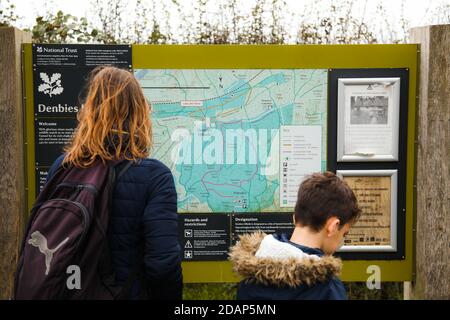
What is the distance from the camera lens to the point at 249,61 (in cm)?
445

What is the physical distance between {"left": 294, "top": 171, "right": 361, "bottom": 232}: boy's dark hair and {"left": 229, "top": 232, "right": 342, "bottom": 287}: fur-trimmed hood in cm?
14

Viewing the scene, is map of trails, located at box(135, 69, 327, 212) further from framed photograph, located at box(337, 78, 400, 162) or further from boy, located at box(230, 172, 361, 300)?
boy, located at box(230, 172, 361, 300)

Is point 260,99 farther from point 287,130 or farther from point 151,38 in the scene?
point 151,38

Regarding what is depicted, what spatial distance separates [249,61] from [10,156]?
1.73 metres

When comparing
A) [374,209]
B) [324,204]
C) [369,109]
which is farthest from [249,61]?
[324,204]

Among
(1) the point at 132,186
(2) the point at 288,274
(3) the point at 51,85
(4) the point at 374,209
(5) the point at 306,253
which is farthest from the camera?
(4) the point at 374,209

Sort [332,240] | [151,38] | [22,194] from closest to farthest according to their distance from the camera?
[332,240], [22,194], [151,38]

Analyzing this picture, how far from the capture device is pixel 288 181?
4488 millimetres

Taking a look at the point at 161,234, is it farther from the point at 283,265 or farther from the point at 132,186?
the point at 283,265

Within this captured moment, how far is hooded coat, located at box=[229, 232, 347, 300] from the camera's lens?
2.32 m

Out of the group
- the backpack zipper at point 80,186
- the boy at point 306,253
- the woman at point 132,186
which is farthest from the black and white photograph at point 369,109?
the backpack zipper at point 80,186

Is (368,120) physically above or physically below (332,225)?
above
